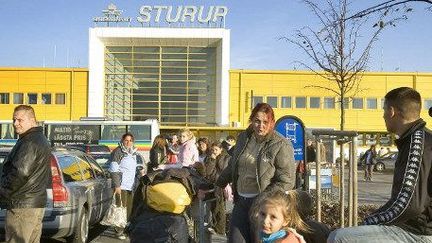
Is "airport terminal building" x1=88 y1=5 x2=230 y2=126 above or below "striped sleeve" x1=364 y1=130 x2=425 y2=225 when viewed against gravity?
above

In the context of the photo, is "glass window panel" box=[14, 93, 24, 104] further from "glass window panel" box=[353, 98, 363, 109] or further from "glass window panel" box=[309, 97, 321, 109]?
"glass window panel" box=[353, 98, 363, 109]

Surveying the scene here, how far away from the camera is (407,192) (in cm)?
276

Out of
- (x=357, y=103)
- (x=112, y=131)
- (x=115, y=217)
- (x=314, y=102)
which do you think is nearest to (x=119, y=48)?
(x=314, y=102)

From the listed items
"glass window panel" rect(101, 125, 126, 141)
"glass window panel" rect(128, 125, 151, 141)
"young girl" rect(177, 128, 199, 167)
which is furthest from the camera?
"glass window panel" rect(101, 125, 126, 141)

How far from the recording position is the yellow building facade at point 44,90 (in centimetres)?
5041

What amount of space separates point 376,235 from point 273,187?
190cm

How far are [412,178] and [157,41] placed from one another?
1931 inches

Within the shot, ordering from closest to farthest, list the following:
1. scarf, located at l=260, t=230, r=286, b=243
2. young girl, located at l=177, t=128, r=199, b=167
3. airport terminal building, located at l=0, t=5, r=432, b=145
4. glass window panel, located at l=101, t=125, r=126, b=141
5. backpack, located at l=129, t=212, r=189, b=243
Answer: scarf, located at l=260, t=230, r=286, b=243 → backpack, located at l=129, t=212, r=189, b=243 → young girl, located at l=177, t=128, r=199, b=167 → glass window panel, located at l=101, t=125, r=126, b=141 → airport terminal building, located at l=0, t=5, r=432, b=145

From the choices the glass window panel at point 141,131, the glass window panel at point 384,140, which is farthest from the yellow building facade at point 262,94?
the glass window panel at point 141,131

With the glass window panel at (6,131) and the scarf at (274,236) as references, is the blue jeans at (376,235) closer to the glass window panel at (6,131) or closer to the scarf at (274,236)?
the scarf at (274,236)

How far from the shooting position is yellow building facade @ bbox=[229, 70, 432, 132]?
5122 cm

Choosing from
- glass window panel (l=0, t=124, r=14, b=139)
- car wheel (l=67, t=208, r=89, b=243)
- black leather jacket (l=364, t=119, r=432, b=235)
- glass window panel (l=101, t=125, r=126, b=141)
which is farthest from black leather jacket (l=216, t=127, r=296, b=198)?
glass window panel (l=0, t=124, r=14, b=139)

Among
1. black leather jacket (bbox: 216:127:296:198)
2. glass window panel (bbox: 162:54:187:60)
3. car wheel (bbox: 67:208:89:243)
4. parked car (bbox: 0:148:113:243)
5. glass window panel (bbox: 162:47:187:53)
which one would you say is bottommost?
car wheel (bbox: 67:208:89:243)

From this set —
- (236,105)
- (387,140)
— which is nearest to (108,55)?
(236,105)
